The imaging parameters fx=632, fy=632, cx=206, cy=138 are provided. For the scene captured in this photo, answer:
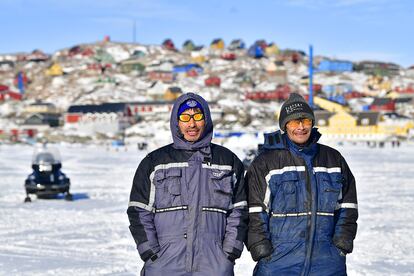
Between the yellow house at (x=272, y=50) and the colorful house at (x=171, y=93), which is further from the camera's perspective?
the yellow house at (x=272, y=50)

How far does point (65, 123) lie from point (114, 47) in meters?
81.0

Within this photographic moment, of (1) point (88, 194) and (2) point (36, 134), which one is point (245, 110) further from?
(1) point (88, 194)

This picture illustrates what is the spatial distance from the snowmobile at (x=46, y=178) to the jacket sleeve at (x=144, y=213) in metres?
12.5

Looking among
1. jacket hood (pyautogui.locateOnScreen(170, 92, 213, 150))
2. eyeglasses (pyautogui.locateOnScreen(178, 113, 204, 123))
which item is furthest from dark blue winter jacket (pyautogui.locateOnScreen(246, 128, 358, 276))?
eyeglasses (pyautogui.locateOnScreen(178, 113, 204, 123))

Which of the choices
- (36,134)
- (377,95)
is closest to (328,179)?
(36,134)

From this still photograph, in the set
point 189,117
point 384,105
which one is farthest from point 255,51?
point 189,117

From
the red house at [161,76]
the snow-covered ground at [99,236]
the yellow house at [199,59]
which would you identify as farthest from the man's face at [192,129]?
the yellow house at [199,59]

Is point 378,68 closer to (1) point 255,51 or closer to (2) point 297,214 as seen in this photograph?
(1) point 255,51

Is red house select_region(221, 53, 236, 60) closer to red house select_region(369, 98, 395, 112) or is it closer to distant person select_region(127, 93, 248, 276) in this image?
red house select_region(369, 98, 395, 112)

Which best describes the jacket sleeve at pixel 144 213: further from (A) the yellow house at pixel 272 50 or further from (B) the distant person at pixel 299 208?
(A) the yellow house at pixel 272 50

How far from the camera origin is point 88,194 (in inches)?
729

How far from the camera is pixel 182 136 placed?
4562 mm

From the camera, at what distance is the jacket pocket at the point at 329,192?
14.5ft

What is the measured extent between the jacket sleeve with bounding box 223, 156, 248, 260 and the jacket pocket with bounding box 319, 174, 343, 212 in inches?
21.4
